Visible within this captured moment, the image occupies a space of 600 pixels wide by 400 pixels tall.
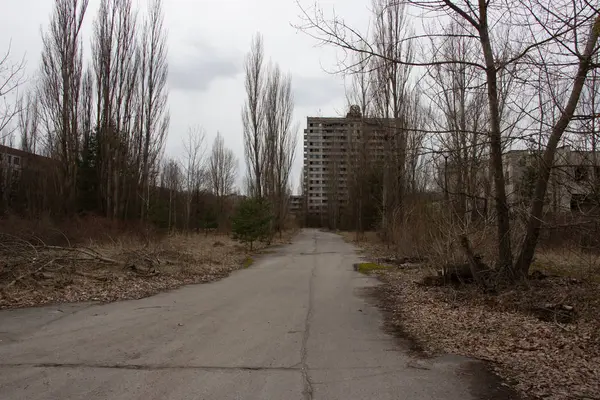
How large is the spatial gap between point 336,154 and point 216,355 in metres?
53.1

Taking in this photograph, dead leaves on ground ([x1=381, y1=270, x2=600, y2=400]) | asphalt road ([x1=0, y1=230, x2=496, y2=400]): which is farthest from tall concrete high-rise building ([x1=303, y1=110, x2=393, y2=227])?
asphalt road ([x1=0, y1=230, x2=496, y2=400])

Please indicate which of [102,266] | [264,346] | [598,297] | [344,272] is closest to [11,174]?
[102,266]

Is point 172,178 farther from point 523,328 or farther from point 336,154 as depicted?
point 523,328

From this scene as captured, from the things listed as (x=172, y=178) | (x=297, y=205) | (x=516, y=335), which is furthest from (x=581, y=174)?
(x=297, y=205)

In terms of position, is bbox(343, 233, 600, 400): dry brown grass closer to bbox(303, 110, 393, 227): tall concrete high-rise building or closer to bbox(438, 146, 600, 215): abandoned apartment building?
bbox(438, 146, 600, 215): abandoned apartment building

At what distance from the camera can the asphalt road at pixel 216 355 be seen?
4168 mm

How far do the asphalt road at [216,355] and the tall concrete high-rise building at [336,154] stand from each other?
153 inches

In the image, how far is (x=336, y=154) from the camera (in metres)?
57.5

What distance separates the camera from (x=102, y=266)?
1184cm

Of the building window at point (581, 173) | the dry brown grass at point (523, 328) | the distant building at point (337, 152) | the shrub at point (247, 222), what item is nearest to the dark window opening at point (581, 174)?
the building window at point (581, 173)

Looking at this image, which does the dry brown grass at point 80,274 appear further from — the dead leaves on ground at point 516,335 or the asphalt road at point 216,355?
the dead leaves on ground at point 516,335

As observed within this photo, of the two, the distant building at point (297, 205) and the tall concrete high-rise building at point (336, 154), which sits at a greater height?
the tall concrete high-rise building at point (336, 154)

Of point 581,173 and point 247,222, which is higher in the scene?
point 581,173

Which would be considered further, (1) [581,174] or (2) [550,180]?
(2) [550,180]
